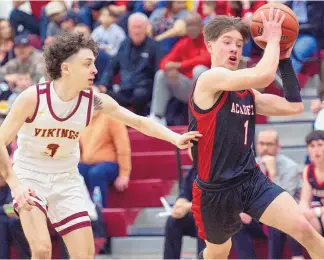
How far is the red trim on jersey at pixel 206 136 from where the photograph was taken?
19.4ft

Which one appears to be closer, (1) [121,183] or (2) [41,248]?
(2) [41,248]

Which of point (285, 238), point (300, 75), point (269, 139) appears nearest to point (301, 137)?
point (300, 75)

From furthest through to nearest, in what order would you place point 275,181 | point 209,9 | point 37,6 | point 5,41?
point 37,6
point 5,41
point 209,9
point 275,181

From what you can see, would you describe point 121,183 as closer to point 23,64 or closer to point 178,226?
point 178,226

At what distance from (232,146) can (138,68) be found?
488 cm

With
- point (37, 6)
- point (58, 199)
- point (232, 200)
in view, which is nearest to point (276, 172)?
point (232, 200)

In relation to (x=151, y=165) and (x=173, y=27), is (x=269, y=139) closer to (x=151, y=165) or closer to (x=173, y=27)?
(x=151, y=165)

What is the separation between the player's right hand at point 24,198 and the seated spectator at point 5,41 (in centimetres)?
658

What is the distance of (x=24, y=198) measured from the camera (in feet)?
19.3

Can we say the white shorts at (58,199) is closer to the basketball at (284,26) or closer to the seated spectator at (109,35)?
the basketball at (284,26)

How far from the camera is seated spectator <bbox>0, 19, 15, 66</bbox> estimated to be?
12.3 metres

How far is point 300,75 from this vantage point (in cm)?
1007

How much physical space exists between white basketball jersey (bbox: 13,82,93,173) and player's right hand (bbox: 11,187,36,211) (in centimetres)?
46

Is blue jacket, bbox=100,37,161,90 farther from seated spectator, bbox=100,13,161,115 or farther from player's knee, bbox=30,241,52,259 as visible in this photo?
player's knee, bbox=30,241,52,259
